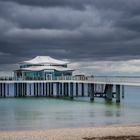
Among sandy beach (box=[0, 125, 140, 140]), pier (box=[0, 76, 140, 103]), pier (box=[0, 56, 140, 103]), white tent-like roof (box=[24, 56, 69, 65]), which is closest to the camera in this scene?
sandy beach (box=[0, 125, 140, 140])

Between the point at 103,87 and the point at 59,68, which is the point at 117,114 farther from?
the point at 59,68

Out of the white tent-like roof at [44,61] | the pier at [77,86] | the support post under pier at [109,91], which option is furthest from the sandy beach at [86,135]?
the white tent-like roof at [44,61]

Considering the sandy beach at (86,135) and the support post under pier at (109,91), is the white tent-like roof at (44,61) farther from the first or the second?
the sandy beach at (86,135)

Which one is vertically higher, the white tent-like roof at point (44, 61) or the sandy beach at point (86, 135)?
the white tent-like roof at point (44, 61)

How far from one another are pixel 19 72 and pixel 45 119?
43.3 meters

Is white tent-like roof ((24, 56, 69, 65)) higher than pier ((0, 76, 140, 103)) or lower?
higher

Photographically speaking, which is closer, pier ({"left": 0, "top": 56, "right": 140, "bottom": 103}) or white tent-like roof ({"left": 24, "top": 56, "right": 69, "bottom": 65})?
pier ({"left": 0, "top": 56, "right": 140, "bottom": 103})

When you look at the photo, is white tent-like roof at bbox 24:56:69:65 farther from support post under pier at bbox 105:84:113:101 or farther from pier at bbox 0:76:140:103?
support post under pier at bbox 105:84:113:101

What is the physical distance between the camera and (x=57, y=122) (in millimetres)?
33625

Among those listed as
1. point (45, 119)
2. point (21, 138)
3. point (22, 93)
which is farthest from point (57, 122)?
point (22, 93)

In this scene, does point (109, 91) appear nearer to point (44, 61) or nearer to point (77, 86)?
point (77, 86)

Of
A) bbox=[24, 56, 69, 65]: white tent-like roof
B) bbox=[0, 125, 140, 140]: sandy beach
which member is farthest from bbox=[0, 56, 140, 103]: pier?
bbox=[0, 125, 140, 140]: sandy beach

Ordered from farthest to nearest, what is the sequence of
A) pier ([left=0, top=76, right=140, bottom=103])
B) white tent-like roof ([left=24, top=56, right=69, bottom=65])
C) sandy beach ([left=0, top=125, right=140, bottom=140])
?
white tent-like roof ([left=24, top=56, right=69, bottom=65]) < pier ([left=0, top=76, right=140, bottom=103]) < sandy beach ([left=0, top=125, right=140, bottom=140])

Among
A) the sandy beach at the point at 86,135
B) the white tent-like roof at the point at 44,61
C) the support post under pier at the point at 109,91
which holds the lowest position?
the sandy beach at the point at 86,135
